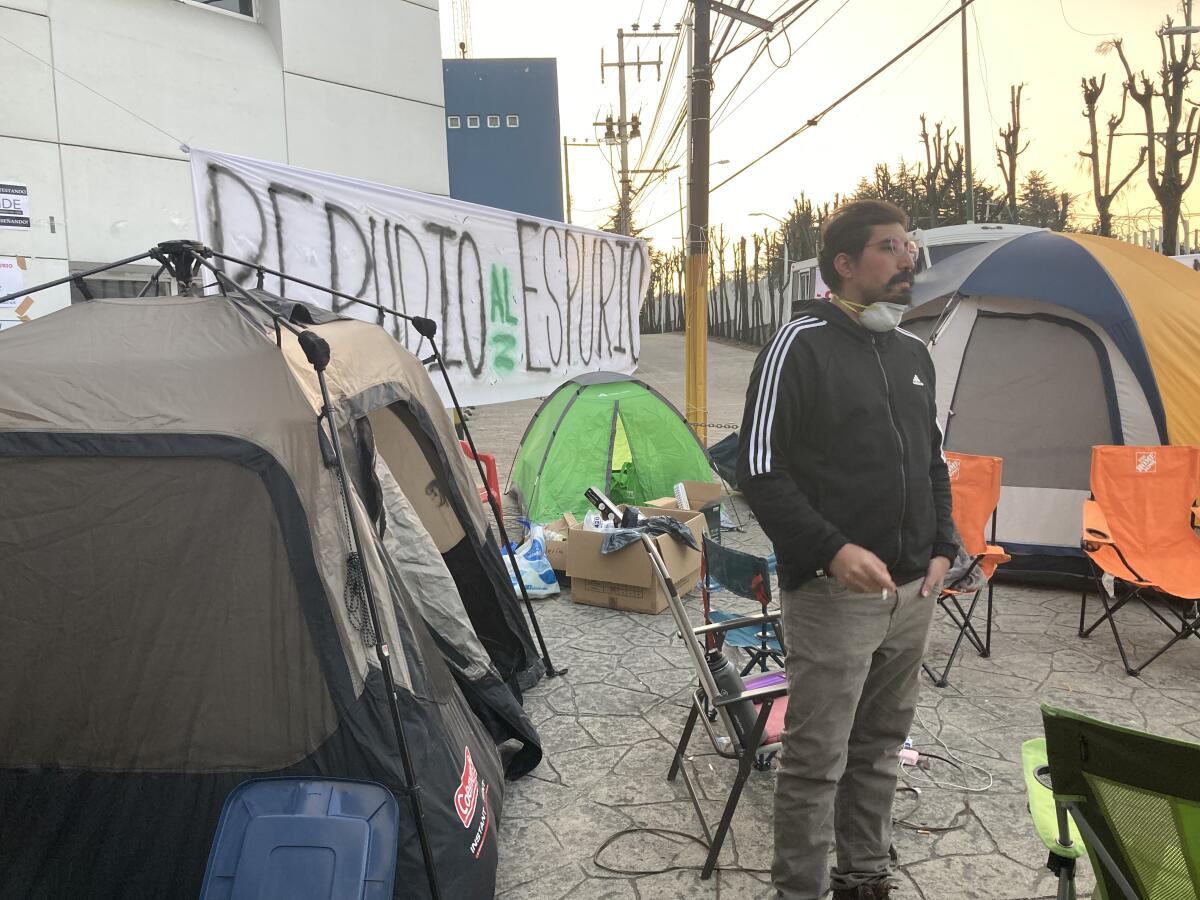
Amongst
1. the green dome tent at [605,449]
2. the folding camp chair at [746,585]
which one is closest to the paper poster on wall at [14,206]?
the green dome tent at [605,449]

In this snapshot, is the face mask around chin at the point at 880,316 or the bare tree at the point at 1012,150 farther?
the bare tree at the point at 1012,150

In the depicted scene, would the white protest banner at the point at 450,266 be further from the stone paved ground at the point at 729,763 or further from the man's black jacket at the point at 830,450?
the man's black jacket at the point at 830,450

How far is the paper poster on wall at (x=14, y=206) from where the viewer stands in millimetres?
6617

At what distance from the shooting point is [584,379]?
23.2 ft

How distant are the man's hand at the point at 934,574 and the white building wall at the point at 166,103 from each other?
6893mm

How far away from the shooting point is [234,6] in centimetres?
874

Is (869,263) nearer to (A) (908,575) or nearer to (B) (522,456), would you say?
(A) (908,575)

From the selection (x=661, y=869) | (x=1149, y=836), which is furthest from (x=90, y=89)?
(x=1149, y=836)

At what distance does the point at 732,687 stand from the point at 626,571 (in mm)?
2333

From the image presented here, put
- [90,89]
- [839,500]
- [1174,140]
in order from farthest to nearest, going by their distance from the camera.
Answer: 1. [1174,140]
2. [90,89]
3. [839,500]

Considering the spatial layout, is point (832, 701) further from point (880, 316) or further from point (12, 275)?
point (12, 275)

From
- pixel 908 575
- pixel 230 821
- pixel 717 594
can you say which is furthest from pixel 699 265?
pixel 230 821

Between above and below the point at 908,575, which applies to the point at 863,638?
below

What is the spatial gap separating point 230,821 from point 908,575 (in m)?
2.06
